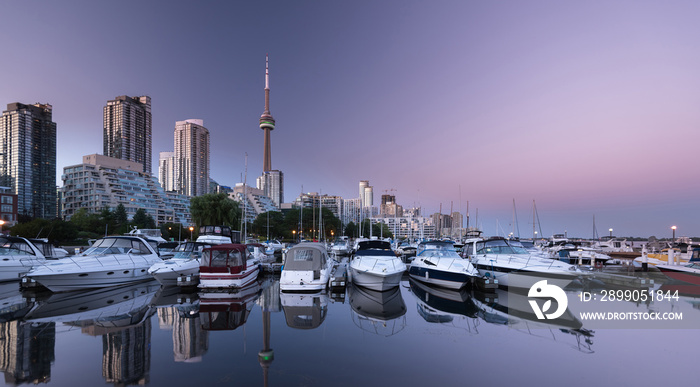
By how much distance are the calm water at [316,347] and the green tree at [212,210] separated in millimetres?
45718

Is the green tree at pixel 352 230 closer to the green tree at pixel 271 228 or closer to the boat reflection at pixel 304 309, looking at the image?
the green tree at pixel 271 228

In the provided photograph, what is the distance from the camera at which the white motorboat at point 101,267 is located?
15086 millimetres

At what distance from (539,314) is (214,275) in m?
13.5

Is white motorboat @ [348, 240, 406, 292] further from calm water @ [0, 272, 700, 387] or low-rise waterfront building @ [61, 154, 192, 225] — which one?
low-rise waterfront building @ [61, 154, 192, 225]

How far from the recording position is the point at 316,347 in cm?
845

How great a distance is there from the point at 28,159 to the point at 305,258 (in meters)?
185

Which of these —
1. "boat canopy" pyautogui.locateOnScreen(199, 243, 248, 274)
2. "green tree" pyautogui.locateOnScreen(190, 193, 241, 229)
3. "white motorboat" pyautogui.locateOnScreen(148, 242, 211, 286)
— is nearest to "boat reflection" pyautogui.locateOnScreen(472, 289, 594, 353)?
"boat canopy" pyautogui.locateOnScreen(199, 243, 248, 274)

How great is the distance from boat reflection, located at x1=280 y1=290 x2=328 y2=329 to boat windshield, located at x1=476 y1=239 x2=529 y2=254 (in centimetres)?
961

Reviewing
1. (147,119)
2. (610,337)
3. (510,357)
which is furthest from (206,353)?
(147,119)

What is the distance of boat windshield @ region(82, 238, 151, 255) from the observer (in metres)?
18.1

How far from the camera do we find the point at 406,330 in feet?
33.1

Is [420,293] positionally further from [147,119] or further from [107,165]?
[147,119]

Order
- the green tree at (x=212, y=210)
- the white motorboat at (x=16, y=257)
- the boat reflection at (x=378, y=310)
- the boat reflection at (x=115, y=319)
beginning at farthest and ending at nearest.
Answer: the green tree at (x=212, y=210)
the white motorboat at (x=16, y=257)
the boat reflection at (x=378, y=310)
the boat reflection at (x=115, y=319)

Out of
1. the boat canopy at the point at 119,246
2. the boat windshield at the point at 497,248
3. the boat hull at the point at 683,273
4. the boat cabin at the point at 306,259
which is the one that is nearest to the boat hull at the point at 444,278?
the boat windshield at the point at 497,248
